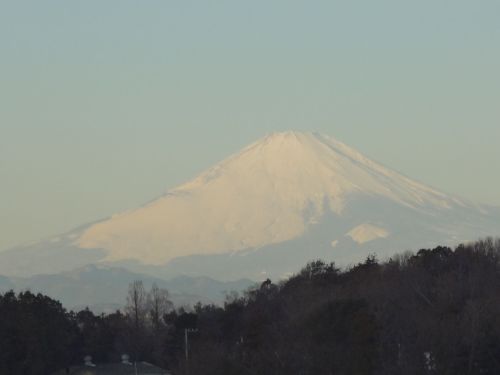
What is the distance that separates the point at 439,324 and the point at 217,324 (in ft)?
132

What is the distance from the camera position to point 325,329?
67.7m

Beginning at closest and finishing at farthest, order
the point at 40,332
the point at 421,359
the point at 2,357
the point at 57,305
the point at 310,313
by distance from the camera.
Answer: the point at 421,359 < the point at 310,313 < the point at 2,357 < the point at 40,332 < the point at 57,305

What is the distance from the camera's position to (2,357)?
252 ft

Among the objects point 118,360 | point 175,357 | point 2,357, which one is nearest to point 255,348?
point 2,357

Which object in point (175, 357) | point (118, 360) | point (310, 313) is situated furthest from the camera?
point (118, 360)

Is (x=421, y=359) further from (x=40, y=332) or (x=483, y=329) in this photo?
(x=40, y=332)

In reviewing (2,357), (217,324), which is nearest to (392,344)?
(2,357)

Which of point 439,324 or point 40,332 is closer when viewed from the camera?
point 439,324

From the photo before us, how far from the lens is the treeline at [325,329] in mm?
60094

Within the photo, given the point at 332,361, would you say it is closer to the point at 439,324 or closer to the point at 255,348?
the point at 439,324

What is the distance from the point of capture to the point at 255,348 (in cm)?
7300

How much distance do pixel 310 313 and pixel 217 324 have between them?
30.5 meters

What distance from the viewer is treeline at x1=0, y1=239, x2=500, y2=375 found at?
60.1 m

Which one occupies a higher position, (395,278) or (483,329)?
Result: (395,278)
